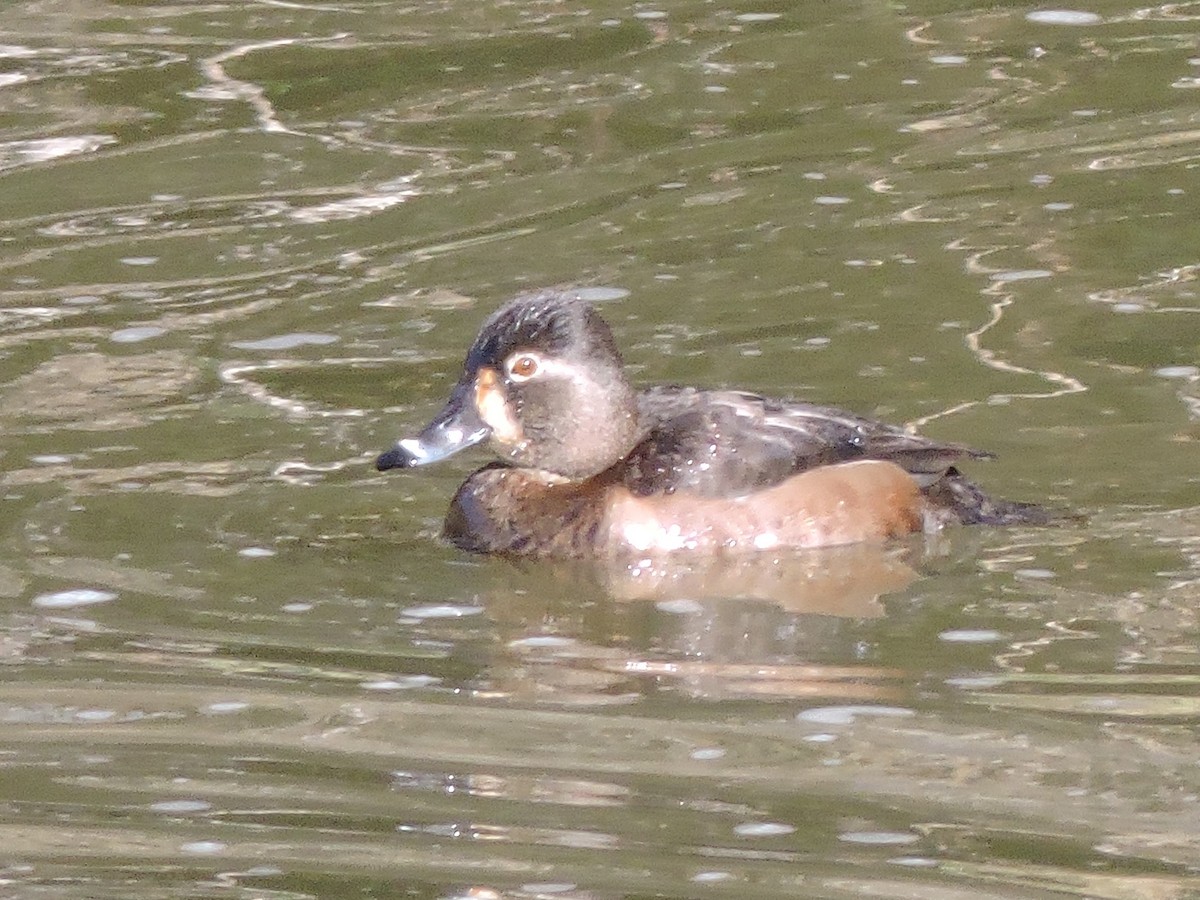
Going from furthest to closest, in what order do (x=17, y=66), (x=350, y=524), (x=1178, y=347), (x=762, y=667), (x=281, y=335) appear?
1. (x=17, y=66)
2. (x=281, y=335)
3. (x=1178, y=347)
4. (x=350, y=524)
5. (x=762, y=667)

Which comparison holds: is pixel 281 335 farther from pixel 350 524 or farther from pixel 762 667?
pixel 762 667

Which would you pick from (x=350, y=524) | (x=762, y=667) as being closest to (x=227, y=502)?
(x=350, y=524)

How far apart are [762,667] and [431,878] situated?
1846 millimetres

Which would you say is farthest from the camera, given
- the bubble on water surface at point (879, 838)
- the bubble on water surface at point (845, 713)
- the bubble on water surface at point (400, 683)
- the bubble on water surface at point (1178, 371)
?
the bubble on water surface at point (1178, 371)

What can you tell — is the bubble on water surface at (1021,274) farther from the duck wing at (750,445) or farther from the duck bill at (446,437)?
the duck bill at (446,437)

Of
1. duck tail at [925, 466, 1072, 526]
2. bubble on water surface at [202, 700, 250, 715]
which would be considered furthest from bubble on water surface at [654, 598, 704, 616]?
bubble on water surface at [202, 700, 250, 715]

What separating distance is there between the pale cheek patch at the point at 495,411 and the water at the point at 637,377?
453 millimetres

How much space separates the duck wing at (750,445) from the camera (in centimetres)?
779

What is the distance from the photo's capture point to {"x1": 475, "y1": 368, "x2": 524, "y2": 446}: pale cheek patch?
314 inches

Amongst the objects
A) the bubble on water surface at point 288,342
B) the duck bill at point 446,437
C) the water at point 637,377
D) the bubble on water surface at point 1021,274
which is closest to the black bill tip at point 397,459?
the duck bill at point 446,437

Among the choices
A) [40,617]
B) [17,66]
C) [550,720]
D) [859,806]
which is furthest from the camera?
[17,66]

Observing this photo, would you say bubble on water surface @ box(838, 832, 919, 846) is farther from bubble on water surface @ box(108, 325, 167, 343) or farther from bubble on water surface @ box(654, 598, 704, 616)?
bubble on water surface @ box(108, 325, 167, 343)

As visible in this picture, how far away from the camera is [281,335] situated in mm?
10047

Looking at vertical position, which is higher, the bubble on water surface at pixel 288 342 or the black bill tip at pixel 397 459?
the black bill tip at pixel 397 459
